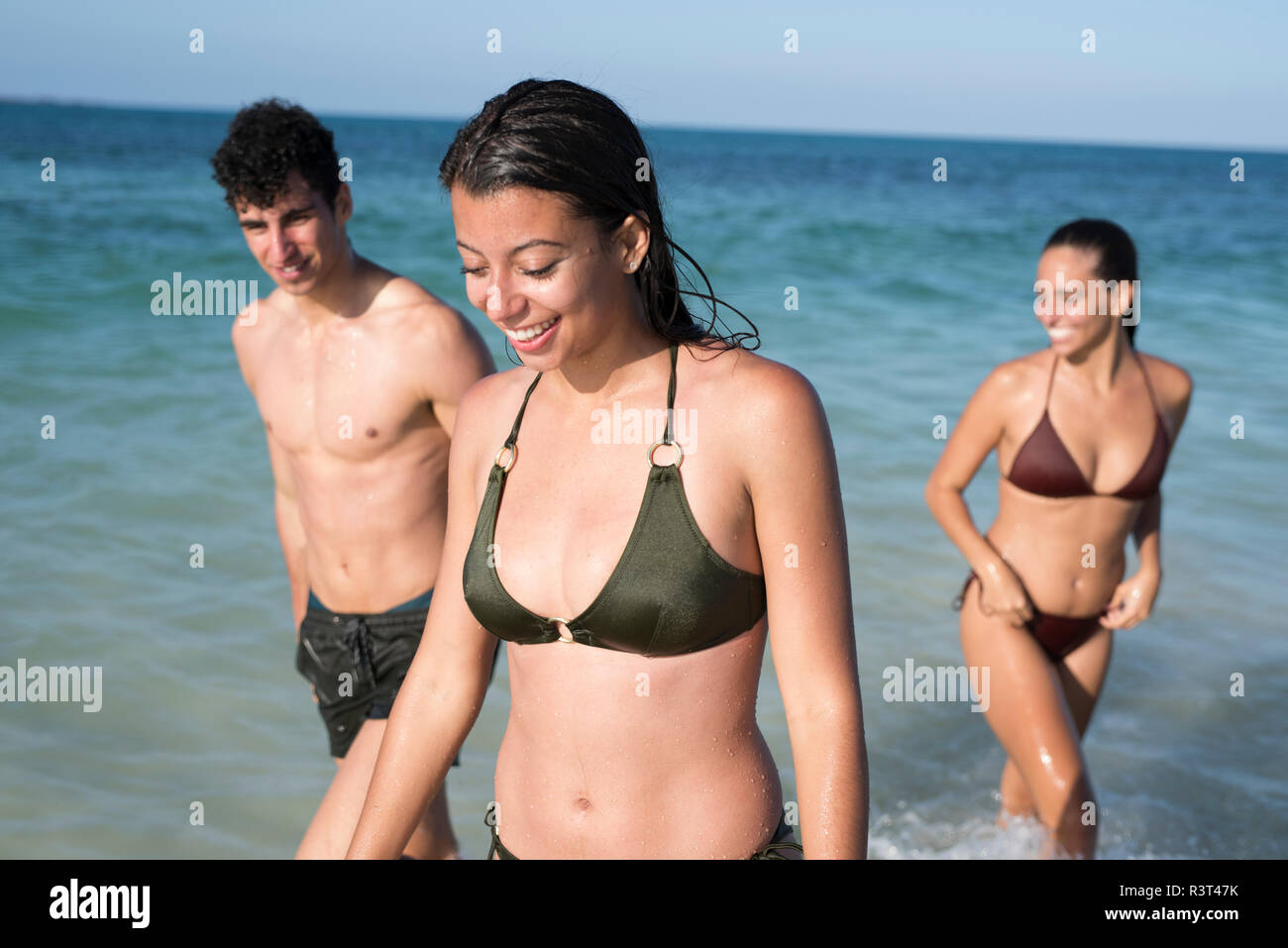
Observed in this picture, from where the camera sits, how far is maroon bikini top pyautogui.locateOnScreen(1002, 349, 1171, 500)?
4.39 m

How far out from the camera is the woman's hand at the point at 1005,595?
4406 millimetres

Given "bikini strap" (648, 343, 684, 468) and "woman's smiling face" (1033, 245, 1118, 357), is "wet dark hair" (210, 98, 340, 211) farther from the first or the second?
"woman's smiling face" (1033, 245, 1118, 357)

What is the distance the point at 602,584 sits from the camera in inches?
85.0

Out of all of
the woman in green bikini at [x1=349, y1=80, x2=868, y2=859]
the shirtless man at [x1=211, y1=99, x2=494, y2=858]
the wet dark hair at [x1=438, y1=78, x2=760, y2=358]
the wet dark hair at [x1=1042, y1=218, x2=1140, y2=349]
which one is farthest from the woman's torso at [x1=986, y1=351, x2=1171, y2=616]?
the wet dark hair at [x1=438, y1=78, x2=760, y2=358]

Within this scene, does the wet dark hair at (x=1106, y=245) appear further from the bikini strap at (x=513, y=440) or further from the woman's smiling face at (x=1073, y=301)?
the bikini strap at (x=513, y=440)

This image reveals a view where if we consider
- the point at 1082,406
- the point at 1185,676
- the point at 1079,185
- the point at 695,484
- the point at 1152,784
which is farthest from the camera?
the point at 1079,185

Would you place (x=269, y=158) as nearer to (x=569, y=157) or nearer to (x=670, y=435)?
(x=569, y=157)

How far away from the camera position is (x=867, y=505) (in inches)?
321

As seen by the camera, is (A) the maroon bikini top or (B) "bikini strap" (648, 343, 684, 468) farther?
(A) the maroon bikini top

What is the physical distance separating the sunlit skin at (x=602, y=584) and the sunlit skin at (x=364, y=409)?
1457 millimetres

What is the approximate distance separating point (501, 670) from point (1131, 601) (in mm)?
3118

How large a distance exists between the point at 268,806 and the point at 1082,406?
11.8 ft

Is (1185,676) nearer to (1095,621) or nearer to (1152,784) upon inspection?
(1152,784)
